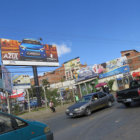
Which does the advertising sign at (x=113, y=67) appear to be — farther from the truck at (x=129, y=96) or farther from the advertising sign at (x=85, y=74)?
the truck at (x=129, y=96)

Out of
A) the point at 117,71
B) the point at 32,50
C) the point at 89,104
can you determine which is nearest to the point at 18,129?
the point at 89,104

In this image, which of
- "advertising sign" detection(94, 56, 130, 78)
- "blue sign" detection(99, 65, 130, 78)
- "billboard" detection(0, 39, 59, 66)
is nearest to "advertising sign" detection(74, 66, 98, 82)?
"advertising sign" detection(94, 56, 130, 78)

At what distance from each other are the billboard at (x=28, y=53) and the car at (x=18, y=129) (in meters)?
23.2

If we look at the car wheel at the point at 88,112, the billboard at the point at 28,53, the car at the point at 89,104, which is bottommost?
the car wheel at the point at 88,112

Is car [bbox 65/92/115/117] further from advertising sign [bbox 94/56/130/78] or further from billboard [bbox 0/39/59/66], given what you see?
advertising sign [bbox 94/56/130/78]

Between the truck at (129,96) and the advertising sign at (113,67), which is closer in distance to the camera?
the truck at (129,96)

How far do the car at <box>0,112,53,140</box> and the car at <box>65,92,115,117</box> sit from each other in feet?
25.0

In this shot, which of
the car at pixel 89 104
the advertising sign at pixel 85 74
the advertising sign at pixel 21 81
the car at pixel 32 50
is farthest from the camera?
the advertising sign at pixel 21 81

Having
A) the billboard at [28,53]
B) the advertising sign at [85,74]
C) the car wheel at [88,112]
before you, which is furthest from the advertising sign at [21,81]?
the car wheel at [88,112]

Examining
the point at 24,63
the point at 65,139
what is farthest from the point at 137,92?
the point at 24,63

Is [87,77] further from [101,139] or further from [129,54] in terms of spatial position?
[101,139]

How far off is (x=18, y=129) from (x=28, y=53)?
26.2 m

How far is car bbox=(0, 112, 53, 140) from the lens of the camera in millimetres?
3406

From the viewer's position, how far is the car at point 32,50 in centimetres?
2830
